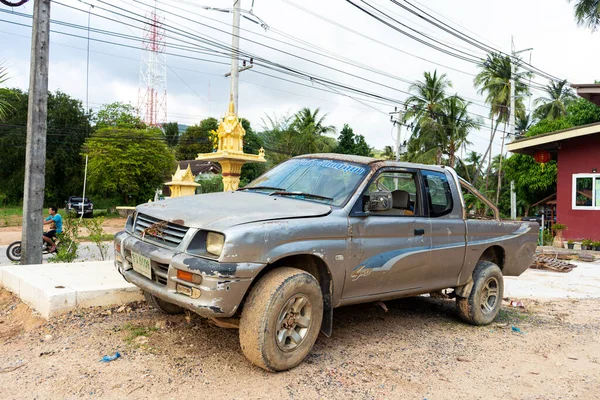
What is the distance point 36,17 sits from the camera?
6582 mm

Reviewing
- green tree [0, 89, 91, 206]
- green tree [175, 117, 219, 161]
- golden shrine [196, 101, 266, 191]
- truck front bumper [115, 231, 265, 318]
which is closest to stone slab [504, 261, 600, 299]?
truck front bumper [115, 231, 265, 318]

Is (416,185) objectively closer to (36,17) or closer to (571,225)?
(36,17)

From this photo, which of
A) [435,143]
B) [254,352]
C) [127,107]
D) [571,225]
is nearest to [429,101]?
[435,143]

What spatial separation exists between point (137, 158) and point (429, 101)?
964 inches

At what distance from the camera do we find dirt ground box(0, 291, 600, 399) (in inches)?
130

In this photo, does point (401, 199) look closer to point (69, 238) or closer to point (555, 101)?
point (69, 238)

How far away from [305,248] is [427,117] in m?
34.4

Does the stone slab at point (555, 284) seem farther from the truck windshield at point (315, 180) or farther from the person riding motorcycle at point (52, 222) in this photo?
the person riding motorcycle at point (52, 222)

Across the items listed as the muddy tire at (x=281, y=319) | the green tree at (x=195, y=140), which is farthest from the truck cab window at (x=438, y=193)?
the green tree at (x=195, y=140)

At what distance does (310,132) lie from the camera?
35469 mm

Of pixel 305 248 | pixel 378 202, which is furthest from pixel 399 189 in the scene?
pixel 305 248

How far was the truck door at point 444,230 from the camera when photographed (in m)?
4.81

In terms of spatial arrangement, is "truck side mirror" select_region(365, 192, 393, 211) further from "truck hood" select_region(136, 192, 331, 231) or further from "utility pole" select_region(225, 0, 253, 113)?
"utility pole" select_region(225, 0, 253, 113)

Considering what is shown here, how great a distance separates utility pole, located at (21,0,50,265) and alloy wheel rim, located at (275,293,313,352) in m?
4.80
